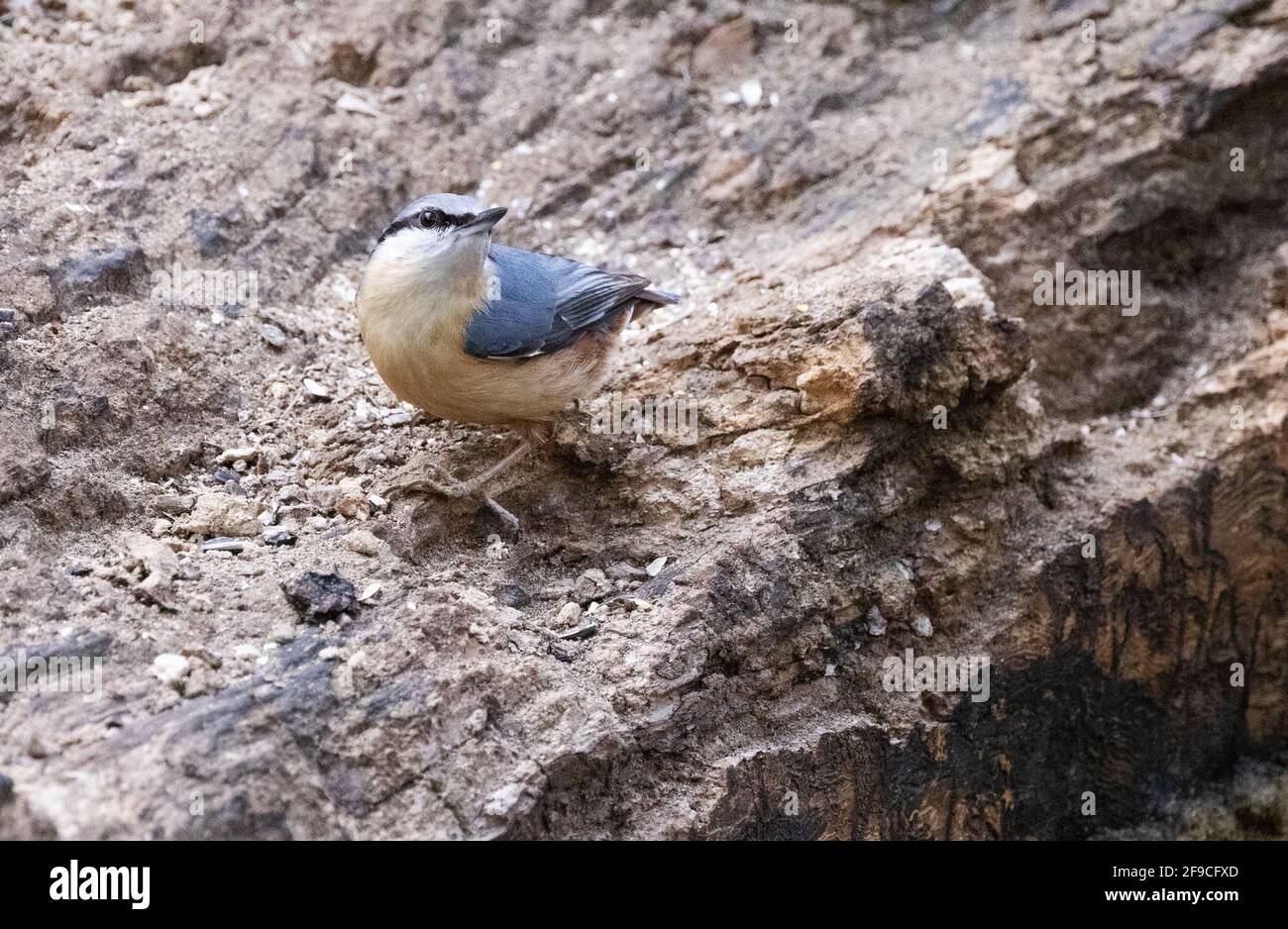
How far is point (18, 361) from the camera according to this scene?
4.64 m

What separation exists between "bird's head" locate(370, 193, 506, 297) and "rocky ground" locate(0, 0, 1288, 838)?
79 cm

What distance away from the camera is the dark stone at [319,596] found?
406 cm

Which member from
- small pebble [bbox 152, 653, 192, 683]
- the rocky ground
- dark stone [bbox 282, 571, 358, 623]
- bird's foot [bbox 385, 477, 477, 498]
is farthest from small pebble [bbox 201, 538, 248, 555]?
small pebble [bbox 152, 653, 192, 683]

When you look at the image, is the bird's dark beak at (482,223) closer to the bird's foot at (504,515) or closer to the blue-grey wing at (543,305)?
the blue-grey wing at (543,305)

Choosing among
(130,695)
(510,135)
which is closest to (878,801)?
(130,695)

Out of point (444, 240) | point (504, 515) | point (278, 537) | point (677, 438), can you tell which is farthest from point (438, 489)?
point (677, 438)

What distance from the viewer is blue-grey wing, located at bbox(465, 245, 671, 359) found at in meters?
4.68

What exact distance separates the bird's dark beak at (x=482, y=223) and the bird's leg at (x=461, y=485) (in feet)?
2.93

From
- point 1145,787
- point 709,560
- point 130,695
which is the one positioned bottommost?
point 1145,787

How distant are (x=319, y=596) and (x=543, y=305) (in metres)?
1.49
